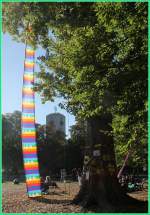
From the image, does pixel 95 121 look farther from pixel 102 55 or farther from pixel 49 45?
pixel 102 55

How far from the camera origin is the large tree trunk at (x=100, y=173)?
66.2 feet

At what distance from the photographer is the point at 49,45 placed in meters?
23.6

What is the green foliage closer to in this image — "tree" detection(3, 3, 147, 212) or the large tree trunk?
"tree" detection(3, 3, 147, 212)

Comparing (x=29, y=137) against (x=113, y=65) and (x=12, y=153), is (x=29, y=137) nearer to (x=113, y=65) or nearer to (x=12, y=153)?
(x=113, y=65)

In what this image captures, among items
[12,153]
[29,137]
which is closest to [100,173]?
[29,137]

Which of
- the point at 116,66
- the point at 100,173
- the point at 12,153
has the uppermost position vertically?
the point at 116,66

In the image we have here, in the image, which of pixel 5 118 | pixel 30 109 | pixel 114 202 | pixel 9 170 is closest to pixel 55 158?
pixel 9 170

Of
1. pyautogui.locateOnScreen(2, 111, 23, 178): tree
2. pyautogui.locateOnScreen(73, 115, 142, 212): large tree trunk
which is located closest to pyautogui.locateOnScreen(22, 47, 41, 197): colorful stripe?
pyautogui.locateOnScreen(73, 115, 142, 212): large tree trunk

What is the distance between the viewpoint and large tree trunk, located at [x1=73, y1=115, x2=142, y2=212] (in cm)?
2019

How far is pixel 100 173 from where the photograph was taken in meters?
21.1

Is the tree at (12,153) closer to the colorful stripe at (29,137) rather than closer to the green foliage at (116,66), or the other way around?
the colorful stripe at (29,137)

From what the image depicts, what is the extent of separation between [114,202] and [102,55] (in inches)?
341

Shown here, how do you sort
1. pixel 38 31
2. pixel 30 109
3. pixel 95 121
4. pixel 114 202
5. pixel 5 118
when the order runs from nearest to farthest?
pixel 114 202, pixel 95 121, pixel 38 31, pixel 30 109, pixel 5 118

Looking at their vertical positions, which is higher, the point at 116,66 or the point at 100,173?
the point at 116,66
